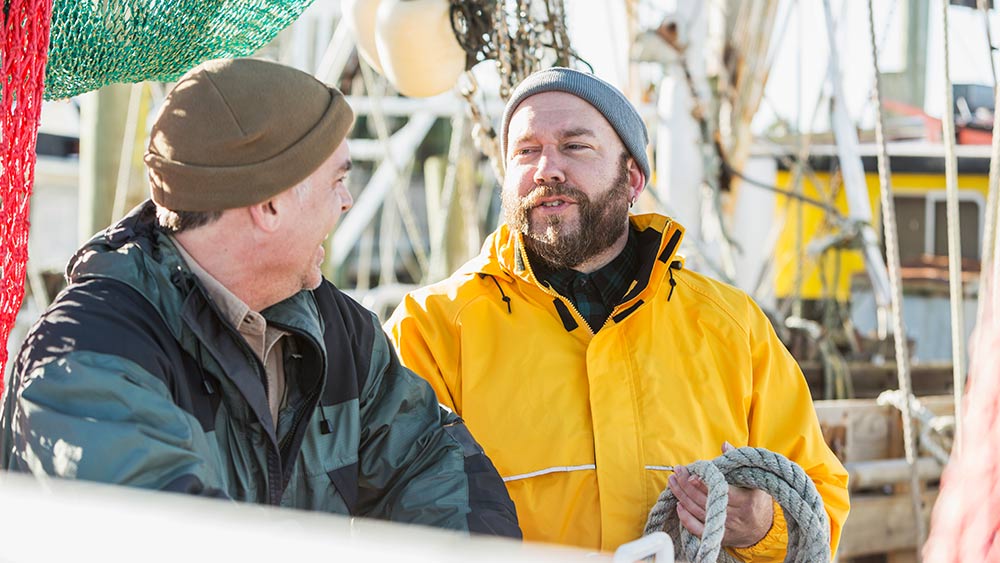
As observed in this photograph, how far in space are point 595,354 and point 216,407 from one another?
3.04ft

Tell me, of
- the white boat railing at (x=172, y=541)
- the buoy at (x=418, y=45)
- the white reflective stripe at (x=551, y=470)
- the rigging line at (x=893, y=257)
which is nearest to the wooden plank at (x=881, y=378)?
the rigging line at (x=893, y=257)

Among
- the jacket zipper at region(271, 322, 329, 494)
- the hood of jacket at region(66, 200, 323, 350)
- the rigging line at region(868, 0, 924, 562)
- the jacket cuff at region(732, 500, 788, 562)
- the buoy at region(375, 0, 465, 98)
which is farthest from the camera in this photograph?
the rigging line at region(868, 0, 924, 562)

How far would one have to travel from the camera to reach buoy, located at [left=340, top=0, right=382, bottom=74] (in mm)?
3207

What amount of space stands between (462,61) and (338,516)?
1805mm

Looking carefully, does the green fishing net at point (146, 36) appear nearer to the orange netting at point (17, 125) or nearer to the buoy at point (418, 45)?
the orange netting at point (17, 125)

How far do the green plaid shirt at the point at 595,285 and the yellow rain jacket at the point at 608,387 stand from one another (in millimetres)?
60

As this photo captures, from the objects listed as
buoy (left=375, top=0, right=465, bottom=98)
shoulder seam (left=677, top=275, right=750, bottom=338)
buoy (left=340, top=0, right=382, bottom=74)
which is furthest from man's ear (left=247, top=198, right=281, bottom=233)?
buoy (left=340, top=0, right=382, bottom=74)

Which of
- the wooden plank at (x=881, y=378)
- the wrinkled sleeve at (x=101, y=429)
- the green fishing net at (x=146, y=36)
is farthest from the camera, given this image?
the wooden plank at (x=881, y=378)

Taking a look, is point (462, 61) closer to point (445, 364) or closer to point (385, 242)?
point (445, 364)

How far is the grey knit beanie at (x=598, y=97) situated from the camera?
2449 mm

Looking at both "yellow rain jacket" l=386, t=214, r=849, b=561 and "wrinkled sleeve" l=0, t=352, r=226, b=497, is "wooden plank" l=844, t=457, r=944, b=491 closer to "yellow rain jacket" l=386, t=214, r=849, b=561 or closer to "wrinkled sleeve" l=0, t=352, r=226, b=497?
"yellow rain jacket" l=386, t=214, r=849, b=561

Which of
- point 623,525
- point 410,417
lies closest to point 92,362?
point 410,417

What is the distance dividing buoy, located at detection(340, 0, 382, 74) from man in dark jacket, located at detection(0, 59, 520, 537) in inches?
60.9

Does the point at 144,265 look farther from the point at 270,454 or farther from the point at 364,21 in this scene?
the point at 364,21
